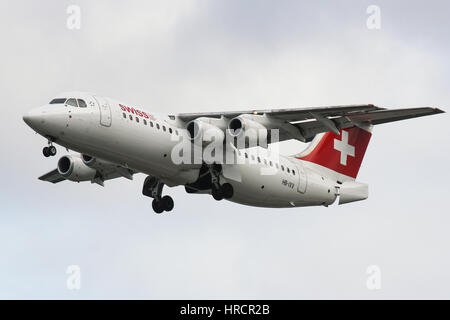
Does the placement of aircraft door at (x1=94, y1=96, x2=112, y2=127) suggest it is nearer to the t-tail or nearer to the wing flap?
the wing flap

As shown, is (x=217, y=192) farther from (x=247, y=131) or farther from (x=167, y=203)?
(x=247, y=131)

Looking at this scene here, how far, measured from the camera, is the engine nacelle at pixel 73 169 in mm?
34719

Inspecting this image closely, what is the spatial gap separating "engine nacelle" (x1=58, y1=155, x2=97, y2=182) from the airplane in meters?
0.03

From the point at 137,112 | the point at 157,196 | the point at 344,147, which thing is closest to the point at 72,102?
the point at 137,112

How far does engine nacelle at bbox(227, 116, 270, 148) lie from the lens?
31562 mm

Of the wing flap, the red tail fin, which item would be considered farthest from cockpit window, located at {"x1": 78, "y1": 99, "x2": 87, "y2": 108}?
the red tail fin

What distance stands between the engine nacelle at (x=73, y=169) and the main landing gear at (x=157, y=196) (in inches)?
79.6

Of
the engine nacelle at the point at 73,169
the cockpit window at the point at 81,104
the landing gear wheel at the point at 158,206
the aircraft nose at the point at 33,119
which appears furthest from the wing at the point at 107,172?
the aircraft nose at the point at 33,119

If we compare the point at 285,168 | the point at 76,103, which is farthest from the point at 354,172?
the point at 76,103

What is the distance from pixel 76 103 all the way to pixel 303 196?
936 centimetres

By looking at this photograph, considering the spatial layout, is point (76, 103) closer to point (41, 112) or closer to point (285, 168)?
point (41, 112)

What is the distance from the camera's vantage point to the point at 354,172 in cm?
3747

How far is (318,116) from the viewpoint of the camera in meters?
31.7

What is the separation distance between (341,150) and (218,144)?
271 inches
